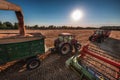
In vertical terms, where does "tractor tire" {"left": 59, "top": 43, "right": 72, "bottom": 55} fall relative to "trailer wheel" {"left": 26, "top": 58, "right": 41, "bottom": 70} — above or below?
above

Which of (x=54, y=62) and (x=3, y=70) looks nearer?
(x=3, y=70)

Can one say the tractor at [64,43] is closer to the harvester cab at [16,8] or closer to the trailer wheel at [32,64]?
the trailer wheel at [32,64]

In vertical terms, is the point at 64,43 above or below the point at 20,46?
below

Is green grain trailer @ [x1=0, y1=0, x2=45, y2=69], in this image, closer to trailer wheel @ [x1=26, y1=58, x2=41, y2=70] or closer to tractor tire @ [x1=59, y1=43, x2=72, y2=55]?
trailer wheel @ [x1=26, y1=58, x2=41, y2=70]

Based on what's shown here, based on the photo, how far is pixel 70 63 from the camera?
421 cm

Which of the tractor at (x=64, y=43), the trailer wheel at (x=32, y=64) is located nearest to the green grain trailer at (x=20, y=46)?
the trailer wheel at (x=32, y=64)

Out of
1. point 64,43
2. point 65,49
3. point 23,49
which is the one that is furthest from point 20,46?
point 65,49

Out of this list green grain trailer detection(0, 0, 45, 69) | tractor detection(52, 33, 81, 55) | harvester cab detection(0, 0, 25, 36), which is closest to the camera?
harvester cab detection(0, 0, 25, 36)

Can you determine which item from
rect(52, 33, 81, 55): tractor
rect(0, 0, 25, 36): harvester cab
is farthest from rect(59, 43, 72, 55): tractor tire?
rect(0, 0, 25, 36): harvester cab

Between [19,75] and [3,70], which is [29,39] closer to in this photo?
[19,75]

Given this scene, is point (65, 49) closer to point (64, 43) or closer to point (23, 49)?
point (64, 43)

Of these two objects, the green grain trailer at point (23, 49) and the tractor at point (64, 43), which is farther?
the tractor at point (64, 43)

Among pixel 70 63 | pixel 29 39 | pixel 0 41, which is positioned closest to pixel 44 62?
pixel 29 39

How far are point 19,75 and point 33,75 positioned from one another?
29.3 inches
